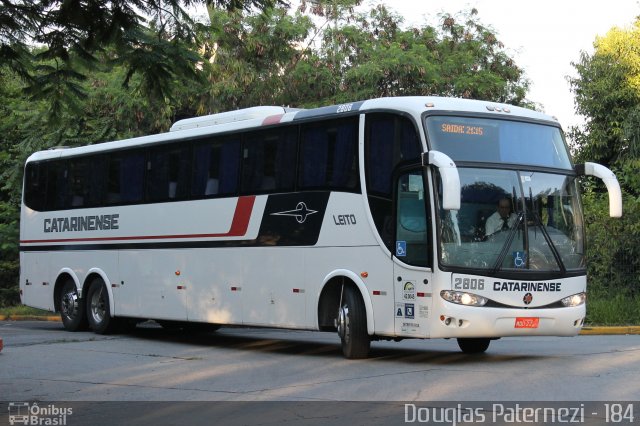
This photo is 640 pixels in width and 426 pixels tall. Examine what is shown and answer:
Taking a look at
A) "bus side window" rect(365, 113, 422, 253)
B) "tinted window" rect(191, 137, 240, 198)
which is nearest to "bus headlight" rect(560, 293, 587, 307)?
"bus side window" rect(365, 113, 422, 253)

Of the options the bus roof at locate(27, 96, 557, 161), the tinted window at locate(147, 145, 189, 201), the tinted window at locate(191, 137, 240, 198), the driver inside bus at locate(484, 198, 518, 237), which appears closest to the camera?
the driver inside bus at locate(484, 198, 518, 237)

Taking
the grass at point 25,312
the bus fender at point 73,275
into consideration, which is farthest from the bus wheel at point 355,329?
the grass at point 25,312

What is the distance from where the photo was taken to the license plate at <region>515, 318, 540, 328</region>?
14000 millimetres

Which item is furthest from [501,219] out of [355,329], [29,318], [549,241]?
[29,318]

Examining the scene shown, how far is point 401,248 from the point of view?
14445 mm

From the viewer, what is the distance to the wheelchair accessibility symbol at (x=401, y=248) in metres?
14.4

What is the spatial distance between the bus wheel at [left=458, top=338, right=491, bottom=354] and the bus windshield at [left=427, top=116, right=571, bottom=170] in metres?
2.85

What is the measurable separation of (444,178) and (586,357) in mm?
3449

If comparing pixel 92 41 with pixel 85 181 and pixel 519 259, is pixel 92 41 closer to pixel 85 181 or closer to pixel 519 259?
pixel 519 259

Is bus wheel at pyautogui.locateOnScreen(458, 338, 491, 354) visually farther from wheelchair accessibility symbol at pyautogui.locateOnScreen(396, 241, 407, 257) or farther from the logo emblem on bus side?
the logo emblem on bus side

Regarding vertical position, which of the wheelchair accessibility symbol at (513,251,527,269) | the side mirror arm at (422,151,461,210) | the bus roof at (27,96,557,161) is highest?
the bus roof at (27,96,557,161)

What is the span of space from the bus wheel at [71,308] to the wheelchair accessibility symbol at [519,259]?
1034 centimetres

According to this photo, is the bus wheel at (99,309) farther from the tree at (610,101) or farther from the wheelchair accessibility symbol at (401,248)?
the tree at (610,101)

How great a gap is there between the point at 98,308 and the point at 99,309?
33mm
